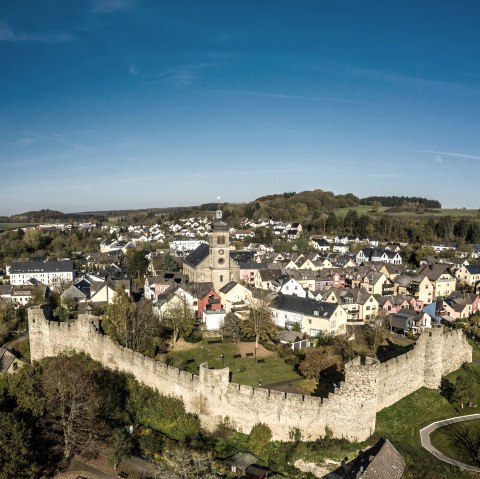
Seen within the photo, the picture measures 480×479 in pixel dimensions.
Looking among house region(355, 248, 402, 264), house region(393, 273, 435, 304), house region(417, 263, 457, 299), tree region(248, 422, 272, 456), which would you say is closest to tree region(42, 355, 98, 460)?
tree region(248, 422, 272, 456)

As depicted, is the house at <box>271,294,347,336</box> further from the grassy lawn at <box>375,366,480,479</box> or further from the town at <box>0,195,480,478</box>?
the grassy lawn at <box>375,366,480,479</box>

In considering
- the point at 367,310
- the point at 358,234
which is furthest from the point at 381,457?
the point at 358,234

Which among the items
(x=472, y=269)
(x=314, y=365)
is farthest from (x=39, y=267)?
(x=472, y=269)

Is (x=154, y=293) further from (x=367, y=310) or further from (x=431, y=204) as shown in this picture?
(x=431, y=204)

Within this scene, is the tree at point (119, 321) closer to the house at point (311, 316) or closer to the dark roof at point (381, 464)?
the house at point (311, 316)

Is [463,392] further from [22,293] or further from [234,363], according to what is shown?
[22,293]

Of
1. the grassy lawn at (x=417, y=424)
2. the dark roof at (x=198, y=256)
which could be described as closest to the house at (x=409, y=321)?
the grassy lawn at (x=417, y=424)
